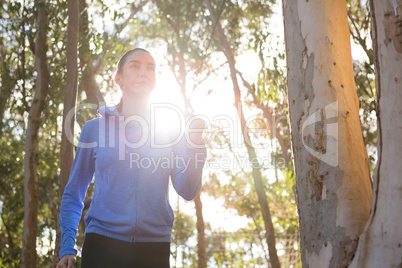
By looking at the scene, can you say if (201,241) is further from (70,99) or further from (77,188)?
(77,188)

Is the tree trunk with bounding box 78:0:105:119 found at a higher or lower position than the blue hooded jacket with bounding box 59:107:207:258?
higher

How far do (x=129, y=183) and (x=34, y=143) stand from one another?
216 inches

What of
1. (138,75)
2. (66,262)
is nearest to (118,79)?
(138,75)

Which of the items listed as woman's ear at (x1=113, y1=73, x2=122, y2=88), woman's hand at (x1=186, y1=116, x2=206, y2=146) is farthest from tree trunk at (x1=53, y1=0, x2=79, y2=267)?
woman's hand at (x1=186, y1=116, x2=206, y2=146)

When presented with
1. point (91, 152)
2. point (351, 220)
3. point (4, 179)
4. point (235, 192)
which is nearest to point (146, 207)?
point (91, 152)

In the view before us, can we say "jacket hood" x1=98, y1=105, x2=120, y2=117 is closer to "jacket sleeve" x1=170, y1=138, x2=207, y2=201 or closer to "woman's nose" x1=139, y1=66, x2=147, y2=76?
"woman's nose" x1=139, y1=66, x2=147, y2=76

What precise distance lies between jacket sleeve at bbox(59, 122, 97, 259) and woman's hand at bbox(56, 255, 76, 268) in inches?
2.7

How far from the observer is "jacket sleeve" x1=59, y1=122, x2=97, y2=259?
76.5 inches

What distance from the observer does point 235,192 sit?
11.5 m

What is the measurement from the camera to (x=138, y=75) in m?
2.14

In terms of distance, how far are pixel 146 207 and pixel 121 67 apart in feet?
2.35

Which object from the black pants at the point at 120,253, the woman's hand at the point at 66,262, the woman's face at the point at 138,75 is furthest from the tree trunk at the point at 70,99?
the black pants at the point at 120,253

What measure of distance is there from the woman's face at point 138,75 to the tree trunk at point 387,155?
1.00 metres

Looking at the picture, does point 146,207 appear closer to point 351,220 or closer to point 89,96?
point 351,220
